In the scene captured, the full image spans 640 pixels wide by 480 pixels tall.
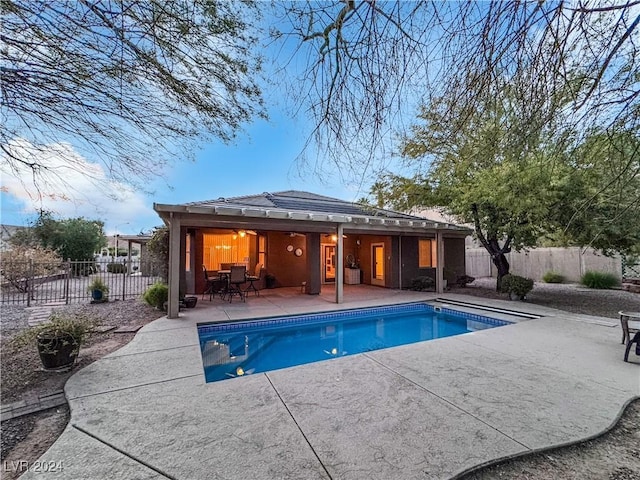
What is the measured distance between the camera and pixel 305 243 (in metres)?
12.4

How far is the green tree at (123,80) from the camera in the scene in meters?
2.18

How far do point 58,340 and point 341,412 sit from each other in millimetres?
3971

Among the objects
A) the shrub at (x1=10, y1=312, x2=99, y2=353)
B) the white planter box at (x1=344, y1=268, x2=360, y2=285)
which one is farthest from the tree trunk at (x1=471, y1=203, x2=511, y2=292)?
the shrub at (x1=10, y1=312, x2=99, y2=353)

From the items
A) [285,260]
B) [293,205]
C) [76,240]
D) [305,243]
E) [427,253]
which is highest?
[293,205]

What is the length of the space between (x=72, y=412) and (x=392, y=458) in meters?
3.14

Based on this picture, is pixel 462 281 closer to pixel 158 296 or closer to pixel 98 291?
pixel 158 296

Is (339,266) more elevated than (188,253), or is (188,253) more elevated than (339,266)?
(188,253)

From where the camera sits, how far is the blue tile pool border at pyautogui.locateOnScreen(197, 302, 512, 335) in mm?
6977

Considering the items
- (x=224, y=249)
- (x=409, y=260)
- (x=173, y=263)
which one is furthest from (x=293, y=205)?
(x=409, y=260)

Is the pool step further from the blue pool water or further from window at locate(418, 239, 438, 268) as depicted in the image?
window at locate(418, 239, 438, 268)

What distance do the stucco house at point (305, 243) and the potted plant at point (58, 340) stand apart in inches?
122

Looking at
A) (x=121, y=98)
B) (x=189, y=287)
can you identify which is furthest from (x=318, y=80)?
(x=189, y=287)

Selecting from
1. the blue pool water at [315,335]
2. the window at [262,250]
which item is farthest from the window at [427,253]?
the window at [262,250]

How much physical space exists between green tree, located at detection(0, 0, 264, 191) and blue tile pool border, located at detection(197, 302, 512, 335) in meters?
4.70
